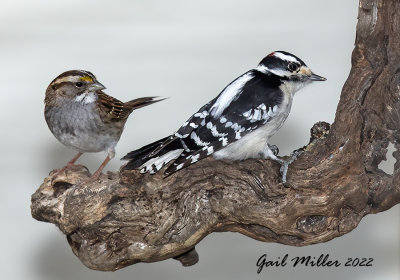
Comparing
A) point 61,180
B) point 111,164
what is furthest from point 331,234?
point 111,164

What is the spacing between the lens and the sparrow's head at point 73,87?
3174mm

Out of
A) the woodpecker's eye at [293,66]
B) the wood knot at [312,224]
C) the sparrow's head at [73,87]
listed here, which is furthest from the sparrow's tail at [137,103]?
the wood knot at [312,224]

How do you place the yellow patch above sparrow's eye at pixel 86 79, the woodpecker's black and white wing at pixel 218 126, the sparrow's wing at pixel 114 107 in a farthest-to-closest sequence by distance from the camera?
the sparrow's wing at pixel 114 107 → the yellow patch above sparrow's eye at pixel 86 79 → the woodpecker's black and white wing at pixel 218 126

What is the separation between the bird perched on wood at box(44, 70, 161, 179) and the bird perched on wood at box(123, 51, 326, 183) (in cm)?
28

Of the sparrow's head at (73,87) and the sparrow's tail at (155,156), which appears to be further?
the sparrow's head at (73,87)

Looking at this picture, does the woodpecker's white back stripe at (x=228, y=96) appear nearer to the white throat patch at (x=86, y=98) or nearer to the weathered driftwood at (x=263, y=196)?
the weathered driftwood at (x=263, y=196)

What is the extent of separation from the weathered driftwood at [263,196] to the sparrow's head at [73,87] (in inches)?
16.2

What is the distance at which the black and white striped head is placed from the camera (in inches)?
119

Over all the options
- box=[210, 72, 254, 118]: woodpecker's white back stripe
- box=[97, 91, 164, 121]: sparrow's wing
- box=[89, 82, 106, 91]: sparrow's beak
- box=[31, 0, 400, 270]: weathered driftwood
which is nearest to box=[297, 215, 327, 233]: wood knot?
box=[31, 0, 400, 270]: weathered driftwood

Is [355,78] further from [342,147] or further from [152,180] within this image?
[152,180]

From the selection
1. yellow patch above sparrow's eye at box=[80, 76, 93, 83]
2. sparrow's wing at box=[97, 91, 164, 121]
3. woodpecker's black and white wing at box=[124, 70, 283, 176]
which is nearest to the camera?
woodpecker's black and white wing at box=[124, 70, 283, 176]

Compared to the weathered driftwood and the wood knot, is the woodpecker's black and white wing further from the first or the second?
the wood knot

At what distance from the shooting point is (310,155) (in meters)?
3.07

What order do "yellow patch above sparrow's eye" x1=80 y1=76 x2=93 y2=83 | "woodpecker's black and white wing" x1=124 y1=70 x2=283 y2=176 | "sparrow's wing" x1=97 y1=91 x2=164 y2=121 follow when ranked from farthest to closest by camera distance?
"sparrow's wing" x1=97 y1=91 x2=164 y2=121 < "yellow patch above sparrow's eye" x1=80 y1=76 x2=93 y2=83 < "woodpecker's black and white wing" x1=124 y1=70 x2=283 y2=176
